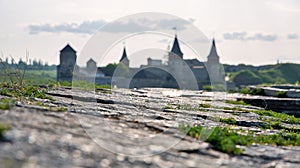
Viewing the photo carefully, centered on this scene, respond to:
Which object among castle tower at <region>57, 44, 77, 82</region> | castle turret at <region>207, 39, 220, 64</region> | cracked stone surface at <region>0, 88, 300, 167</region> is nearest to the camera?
cracked stone surface at <region>0, 88, 300, 167</region>

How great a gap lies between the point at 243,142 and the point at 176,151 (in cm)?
104

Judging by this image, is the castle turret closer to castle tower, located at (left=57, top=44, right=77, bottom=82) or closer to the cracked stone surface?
castle tower, located at (left=57, top=44, right=77, bottom=82)

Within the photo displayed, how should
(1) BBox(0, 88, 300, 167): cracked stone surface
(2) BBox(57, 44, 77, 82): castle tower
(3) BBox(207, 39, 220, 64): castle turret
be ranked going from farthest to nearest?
(3) BBox(207, 39, 220, 64): castle turret → (2) BBox(57, 44, 77, 82): castle tower → (1) BBox(0, 88, 300, 167): cracked stone surface

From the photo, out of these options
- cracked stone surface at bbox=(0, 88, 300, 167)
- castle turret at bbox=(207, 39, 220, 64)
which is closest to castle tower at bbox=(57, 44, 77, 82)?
castle turret at bbox=(207, 39, 220, 64)

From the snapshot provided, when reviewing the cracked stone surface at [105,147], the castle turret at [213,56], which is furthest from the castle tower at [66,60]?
the cracked stone surface at [105,147]

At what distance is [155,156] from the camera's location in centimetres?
368

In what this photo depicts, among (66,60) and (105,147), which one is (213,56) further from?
(105,147)

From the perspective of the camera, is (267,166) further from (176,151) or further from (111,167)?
(111,167)

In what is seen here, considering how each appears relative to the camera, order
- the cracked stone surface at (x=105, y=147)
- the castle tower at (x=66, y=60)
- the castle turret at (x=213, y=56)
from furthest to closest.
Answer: the castle turret at (x=213, y=56)
the castle tower at (x=66, y=60)
the cracked stone surface at (x=105, y=147)

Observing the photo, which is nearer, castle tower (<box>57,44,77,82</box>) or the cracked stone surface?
the cracked stone surface

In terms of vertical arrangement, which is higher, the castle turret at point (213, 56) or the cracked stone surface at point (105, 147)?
the castle turret at point (213, 56)

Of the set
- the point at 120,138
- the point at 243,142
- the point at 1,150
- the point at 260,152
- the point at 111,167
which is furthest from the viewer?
the point at 243,142

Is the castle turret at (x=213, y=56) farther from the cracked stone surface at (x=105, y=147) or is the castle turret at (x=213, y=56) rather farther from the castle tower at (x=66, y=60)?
the cracked stone surface at (x=105, y=147)

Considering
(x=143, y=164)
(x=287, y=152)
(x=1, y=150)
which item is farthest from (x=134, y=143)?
(x=287, y=152)
